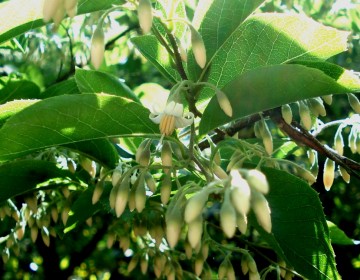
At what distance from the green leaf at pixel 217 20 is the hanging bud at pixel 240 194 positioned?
21.6 inches

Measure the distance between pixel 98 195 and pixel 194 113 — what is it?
0.34 meters

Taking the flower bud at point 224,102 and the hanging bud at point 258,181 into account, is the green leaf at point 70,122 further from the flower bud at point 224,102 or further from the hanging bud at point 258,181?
the hanging bud at point 258,181

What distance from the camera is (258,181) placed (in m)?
1.02

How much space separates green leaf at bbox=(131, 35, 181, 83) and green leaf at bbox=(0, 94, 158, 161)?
0.73 feet

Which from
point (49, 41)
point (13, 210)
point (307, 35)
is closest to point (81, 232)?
point (49, 41)

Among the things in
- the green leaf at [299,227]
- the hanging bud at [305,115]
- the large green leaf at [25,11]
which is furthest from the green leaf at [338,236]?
the large green leaf at [25,11]

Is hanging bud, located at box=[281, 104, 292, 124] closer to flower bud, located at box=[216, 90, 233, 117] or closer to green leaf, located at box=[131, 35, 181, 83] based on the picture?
green leaf, located at box=[131, 35, 181, 83]

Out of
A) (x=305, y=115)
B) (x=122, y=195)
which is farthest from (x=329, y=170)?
(x=122, y=195)

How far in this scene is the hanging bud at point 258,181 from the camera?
102 centimetres

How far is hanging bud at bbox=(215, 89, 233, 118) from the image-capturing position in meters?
1.33

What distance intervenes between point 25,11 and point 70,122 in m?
0.37

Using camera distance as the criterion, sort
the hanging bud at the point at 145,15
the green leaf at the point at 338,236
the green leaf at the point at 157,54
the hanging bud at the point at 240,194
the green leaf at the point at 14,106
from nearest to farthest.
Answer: the hanging bud at the point at 240,194
the hanging bud at the point at 145,15
the green leaf at the point at 14,106
the green leaf at the point at 157,54
the green leaf at the point at 338,236

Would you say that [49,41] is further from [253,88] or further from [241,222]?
[241,222]

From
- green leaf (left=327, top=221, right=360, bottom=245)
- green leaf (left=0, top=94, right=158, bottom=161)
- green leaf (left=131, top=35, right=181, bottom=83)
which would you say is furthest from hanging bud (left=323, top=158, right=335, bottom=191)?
green leaf (left=0, top=94, right=158, bottom=161)
